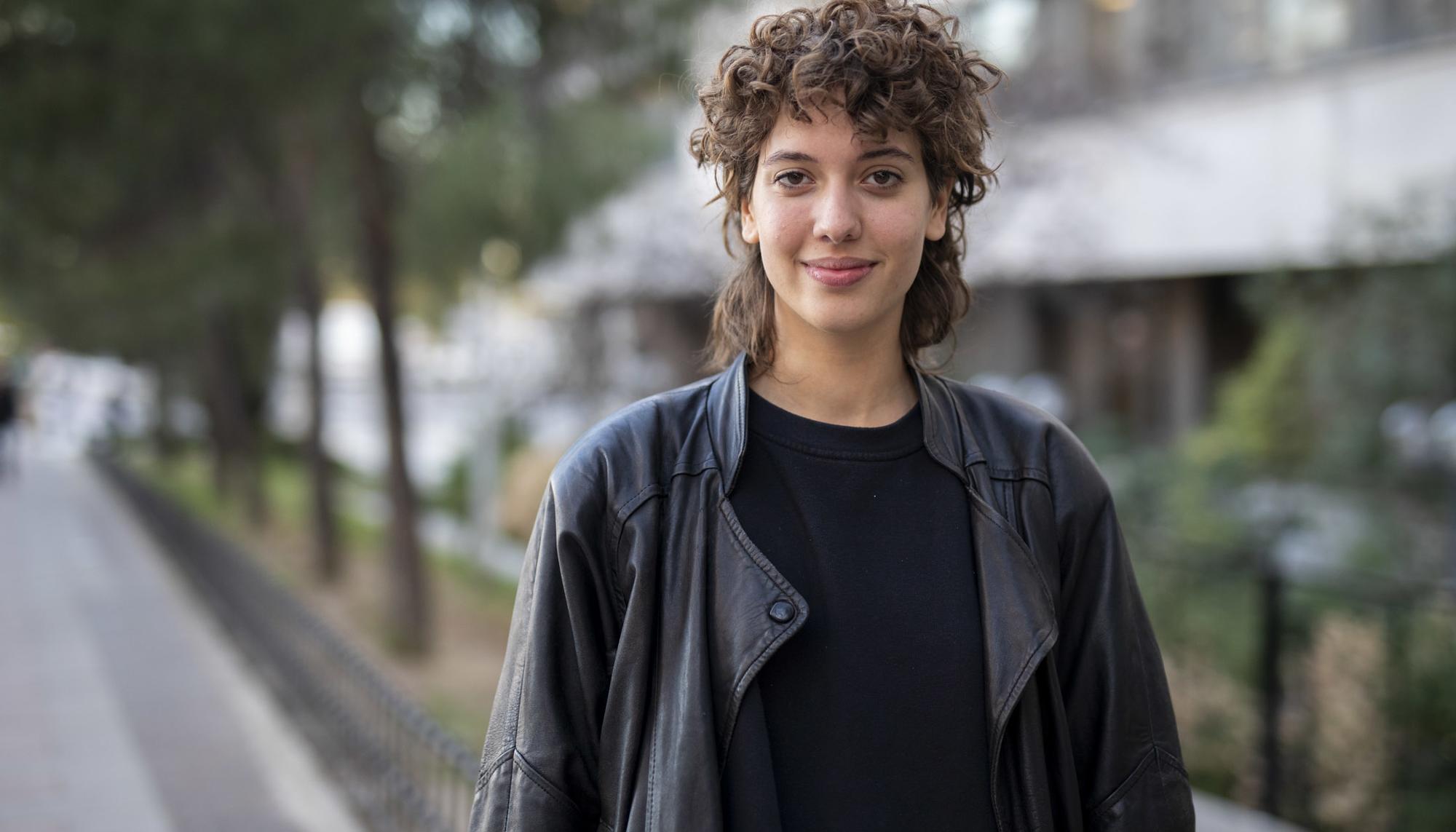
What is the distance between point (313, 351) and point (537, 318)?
3.21 m

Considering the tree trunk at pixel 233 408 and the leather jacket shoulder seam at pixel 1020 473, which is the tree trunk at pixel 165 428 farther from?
the leather jacket shoulder seam at pixel 1020 473

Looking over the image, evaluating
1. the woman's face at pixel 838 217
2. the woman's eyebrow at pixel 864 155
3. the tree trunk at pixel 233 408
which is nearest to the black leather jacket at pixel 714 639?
the woman's face at pixel 838 217

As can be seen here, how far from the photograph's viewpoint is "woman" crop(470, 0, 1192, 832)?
1.57 metres

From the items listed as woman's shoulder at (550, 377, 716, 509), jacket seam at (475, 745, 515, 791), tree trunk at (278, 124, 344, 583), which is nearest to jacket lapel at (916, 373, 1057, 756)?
woman's shoulder at (550, 377, 716, 509)

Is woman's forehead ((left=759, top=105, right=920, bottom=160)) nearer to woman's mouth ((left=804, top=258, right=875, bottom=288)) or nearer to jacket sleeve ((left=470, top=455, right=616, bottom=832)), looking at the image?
woman's mouth ((left=804, top=258, right=875, bottom=288))

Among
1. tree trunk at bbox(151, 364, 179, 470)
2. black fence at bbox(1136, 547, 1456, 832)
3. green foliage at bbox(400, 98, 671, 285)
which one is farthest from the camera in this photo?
tree trunk at bbox(151, 364, 179, 470)

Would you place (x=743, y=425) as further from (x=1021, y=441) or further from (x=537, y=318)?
(x=537, y=318)

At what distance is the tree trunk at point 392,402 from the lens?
8.04 m

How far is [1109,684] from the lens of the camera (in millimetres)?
1667

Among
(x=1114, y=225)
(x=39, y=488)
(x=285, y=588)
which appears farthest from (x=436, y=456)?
(x=285, y=588)

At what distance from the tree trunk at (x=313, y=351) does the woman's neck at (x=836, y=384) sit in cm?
773

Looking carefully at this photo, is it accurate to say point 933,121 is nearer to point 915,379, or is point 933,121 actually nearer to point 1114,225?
point 915,379

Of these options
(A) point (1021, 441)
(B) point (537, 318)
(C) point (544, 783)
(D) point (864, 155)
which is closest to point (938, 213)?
(D) point (864, 155)

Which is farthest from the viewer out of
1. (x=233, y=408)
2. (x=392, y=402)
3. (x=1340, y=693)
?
(x=233, y=408)
